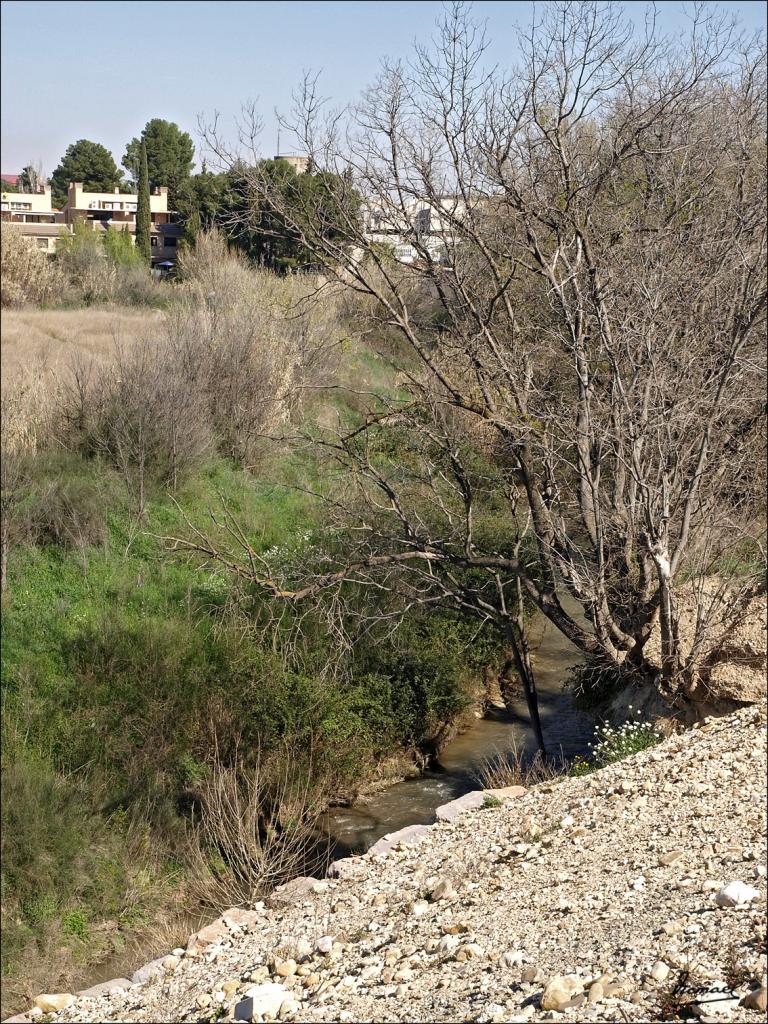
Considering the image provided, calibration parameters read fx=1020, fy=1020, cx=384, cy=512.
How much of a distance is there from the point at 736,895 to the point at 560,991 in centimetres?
110

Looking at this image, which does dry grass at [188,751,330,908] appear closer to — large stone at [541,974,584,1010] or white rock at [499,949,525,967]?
white rock at [499,949,525,967]

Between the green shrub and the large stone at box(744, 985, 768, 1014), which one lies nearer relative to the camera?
the large stone at box(744, 985, 768, 1014)

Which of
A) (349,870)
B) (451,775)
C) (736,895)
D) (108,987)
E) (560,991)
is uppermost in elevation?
(736,895)

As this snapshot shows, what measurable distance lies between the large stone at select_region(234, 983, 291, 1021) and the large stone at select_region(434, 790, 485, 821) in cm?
322

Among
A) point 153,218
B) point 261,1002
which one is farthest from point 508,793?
point 153,218

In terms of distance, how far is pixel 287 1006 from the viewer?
182 inches

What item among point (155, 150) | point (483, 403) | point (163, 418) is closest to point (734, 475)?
point (483, 403)

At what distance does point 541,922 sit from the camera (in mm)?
5086

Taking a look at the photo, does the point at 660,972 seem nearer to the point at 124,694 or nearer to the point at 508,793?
the point at 508,793

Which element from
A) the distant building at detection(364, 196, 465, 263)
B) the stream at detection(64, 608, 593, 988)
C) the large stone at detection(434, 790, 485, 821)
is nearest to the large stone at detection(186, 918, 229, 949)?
the stream at detection(64, 608, 593, 988)

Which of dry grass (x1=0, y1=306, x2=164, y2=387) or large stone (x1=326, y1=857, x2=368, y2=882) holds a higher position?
dry grass (x1=0, y1=306, x2=164, y2=387)

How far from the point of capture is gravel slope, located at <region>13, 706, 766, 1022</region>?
417cm

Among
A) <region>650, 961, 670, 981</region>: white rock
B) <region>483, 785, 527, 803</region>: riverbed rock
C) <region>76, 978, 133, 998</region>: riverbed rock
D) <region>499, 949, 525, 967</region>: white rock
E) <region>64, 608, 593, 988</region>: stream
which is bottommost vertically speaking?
<region>64, 608, 593, 988</region>: stream

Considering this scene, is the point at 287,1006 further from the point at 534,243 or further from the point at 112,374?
the point at 112,374
